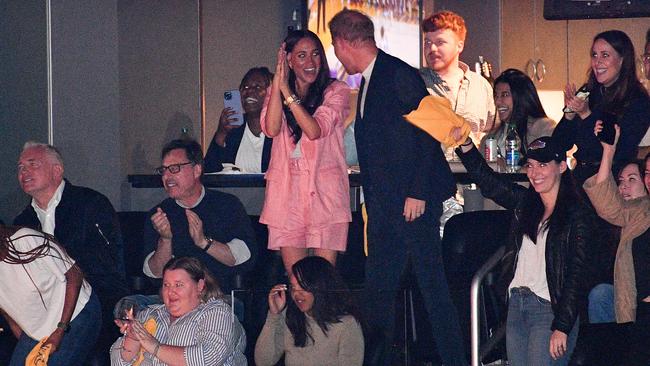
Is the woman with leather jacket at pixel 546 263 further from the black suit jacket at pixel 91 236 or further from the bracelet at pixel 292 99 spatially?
the black suit jacket at pixel 91 236

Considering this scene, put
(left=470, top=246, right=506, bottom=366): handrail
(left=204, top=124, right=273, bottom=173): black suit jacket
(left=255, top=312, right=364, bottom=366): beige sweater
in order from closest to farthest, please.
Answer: (left=470, top=246, right=506, bottom=366): handrail → (left=255, top=312, right=364, bottom=366): beige sweater → (left=204, top=124, right=273, bottom=173): black suit jacket

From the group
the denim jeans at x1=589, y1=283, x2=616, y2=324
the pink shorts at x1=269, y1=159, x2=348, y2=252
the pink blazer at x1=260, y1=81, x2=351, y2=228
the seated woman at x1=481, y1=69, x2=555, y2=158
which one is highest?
the seated woman at x1=481, y1=69, x2=555, y2=158

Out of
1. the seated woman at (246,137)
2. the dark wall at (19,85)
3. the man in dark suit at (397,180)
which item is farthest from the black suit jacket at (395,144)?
the dark wall at (19,85)

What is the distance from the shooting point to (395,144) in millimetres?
4793

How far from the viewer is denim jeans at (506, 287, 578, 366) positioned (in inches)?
171

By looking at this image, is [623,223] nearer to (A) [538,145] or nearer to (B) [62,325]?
(A) [538,145]

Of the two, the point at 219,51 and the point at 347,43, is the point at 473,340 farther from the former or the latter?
the point at 219,51

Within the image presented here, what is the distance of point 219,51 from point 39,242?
353 centimetres

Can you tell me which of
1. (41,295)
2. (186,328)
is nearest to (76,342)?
(41,295)

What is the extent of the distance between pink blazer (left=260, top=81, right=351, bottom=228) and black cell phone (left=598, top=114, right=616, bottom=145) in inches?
40.8

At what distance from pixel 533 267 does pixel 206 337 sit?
122cm

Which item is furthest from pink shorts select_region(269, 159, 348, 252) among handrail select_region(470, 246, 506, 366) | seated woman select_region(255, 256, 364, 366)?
handrail select_region(470, 246, 506, 366)

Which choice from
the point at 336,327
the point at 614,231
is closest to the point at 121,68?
the point at 336,327

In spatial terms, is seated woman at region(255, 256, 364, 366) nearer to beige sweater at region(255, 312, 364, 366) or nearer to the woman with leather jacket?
beige sweater at region(255, 312, 364, 366)
